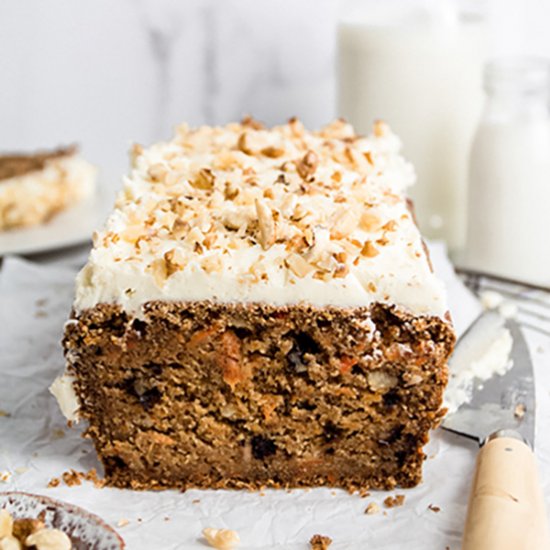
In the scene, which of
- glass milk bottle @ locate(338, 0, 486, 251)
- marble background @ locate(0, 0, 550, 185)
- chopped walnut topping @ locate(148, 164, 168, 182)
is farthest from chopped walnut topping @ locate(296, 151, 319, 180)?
marble background @ locate(0, 0, 550, 185)

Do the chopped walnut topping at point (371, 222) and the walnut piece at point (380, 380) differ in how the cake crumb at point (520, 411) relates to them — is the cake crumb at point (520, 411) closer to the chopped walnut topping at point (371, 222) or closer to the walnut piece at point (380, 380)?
the walnut piece at point (380, 380)

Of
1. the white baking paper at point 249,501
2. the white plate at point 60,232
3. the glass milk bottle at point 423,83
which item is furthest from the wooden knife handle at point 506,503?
the white plate at point 60,232

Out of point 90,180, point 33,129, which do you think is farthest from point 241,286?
point 33,129

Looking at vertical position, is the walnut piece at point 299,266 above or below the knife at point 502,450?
above

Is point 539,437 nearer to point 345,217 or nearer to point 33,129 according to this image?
point 345,217

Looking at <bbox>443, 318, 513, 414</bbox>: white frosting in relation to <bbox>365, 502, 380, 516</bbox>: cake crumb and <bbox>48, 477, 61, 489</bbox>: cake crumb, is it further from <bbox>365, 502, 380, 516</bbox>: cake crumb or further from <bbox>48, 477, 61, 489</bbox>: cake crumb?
<bbox>48, 477, 61, 489</bbox>: cake crumb

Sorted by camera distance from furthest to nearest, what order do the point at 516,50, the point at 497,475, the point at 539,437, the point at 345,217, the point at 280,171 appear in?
the point at 516,50
the point at 280,171
the point at 539,437
the point at 345,217
the point at 497,475
